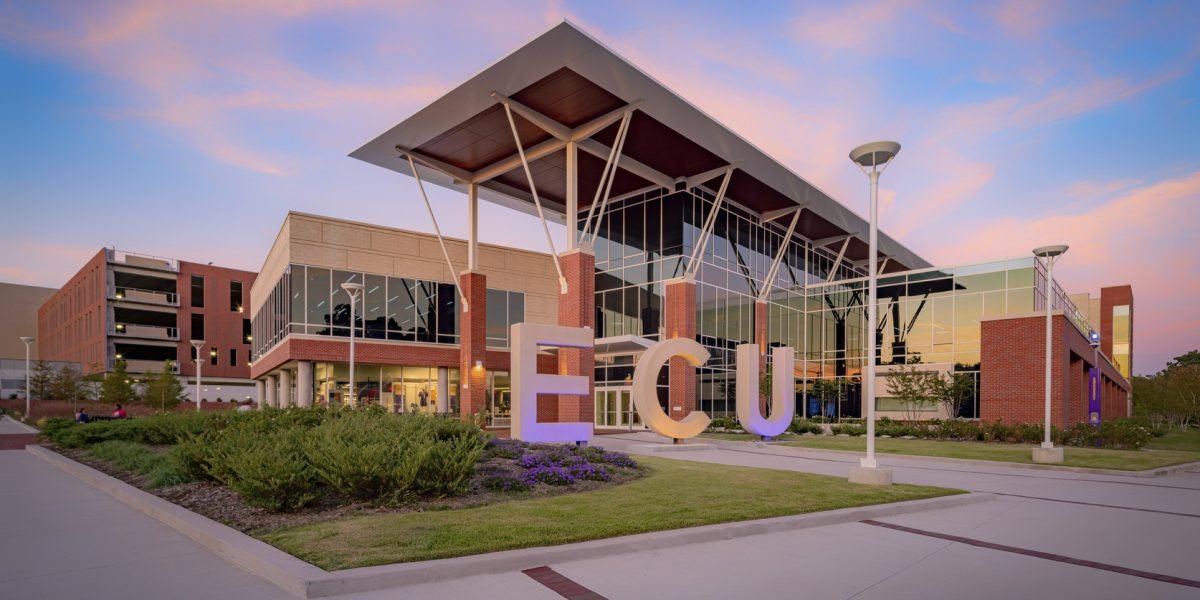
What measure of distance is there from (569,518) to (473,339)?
26.8 metres

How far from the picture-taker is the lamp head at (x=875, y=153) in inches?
561

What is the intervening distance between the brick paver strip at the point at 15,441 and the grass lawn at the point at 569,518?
2568cm

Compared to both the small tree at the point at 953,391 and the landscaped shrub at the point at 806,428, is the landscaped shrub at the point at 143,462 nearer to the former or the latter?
the landscaped shrub at the point at 806,428

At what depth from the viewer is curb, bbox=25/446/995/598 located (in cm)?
613

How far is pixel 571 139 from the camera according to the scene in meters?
30.7

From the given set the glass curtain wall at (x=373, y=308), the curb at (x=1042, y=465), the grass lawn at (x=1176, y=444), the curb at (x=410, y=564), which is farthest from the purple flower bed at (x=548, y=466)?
the grass lawn at (x=1176, y=444)

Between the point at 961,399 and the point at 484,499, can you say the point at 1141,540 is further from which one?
the point at 961,399

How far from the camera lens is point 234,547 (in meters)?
7.20

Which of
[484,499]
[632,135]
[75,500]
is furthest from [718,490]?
[632,135]

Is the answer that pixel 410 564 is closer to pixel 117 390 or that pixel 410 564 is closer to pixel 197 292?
pixel 117 390

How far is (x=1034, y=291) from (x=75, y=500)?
42321mm

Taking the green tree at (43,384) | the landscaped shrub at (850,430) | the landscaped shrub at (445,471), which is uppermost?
the landscaped shrub at (445,471)

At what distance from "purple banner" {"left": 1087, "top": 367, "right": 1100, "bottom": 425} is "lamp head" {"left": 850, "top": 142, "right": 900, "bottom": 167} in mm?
33897

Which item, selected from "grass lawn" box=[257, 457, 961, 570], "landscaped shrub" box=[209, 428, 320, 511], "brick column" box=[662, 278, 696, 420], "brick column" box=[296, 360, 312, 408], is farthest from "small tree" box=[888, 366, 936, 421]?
"landscaped shrub" box=[209, 428, 320, 511]
